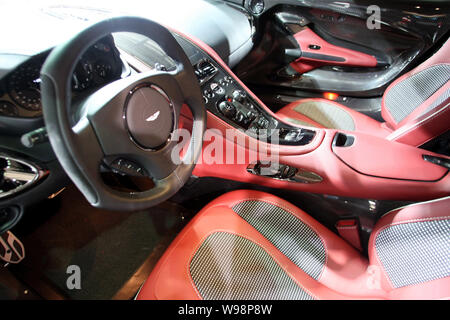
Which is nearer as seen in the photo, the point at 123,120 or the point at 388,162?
the point at 123,120

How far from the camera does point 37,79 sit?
784 millimetres

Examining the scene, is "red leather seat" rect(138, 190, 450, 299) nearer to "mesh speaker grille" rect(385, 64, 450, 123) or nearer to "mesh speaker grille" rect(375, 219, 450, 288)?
"mesh speaker grille" rect(375, 219, 450, 288)

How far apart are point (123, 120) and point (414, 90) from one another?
1204mm

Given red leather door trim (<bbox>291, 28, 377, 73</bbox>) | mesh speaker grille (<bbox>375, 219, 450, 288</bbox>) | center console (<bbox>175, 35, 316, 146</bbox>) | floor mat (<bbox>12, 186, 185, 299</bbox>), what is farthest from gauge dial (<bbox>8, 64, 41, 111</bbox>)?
red leather door trim (<bbox>291, 28, 377, 73</bbox>)

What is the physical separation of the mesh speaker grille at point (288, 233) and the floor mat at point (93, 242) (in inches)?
22.4

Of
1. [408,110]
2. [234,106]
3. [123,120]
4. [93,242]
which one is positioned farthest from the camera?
[93,242]

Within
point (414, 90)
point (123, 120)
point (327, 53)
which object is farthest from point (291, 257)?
point (327, 53)

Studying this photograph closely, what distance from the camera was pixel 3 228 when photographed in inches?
33.8

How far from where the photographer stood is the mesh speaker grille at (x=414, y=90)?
1265mm

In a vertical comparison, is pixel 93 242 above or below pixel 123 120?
below

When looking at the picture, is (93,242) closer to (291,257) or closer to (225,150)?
(225,150)

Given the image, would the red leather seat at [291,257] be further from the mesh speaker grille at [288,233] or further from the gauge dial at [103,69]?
the gauge dial at [103,69]

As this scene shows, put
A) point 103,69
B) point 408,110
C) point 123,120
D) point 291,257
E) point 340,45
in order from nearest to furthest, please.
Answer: point 123,120
point 103,69
point 291,257
point 408,110
point 340,45
